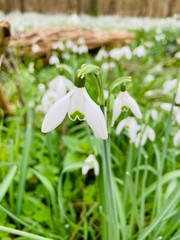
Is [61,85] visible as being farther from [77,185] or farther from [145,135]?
[77,185]

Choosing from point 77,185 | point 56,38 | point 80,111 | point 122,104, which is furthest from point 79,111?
point 56,38

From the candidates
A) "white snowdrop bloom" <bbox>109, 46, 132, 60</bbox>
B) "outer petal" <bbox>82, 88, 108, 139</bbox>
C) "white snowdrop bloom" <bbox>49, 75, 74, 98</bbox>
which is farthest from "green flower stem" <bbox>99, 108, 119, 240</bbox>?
"white snowdrop bloom" <bbox>109, 46, 132, 60</bbox>

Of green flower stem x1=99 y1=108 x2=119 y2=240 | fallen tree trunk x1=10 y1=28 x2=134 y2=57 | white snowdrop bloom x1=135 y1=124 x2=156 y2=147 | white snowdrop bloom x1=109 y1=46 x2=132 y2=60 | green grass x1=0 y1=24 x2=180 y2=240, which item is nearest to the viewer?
green flower stem x1=99 y1=108 x2=119 y2=240

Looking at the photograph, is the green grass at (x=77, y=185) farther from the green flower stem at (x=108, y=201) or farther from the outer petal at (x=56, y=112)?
the outer petal at (x=56, y=112)

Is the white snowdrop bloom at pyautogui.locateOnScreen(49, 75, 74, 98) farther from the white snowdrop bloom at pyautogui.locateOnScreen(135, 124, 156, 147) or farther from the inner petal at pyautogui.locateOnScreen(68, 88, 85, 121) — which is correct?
the inner petal at pyautogui.locateOnScreen(68, 88, 85, 121)

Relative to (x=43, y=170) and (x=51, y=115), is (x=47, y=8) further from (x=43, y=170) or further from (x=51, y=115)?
(x=51, y=115)

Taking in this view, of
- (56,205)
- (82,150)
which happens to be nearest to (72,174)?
(82,150)

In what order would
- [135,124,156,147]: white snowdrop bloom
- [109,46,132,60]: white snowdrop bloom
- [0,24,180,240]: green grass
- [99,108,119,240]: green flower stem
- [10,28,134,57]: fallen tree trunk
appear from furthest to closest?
[10,28,134,57]: fallen tree trunk, [109,46,132,60]: white snowdrop bloom, [135,124,156,147]: white snowdrop bloom, [0,24,180,240]: green grass, [99,108,119,240]: green flower stem

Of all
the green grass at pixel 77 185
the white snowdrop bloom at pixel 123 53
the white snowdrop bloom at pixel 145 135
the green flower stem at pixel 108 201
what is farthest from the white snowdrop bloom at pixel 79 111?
the white snowdrop bloom at pixel 123 53
